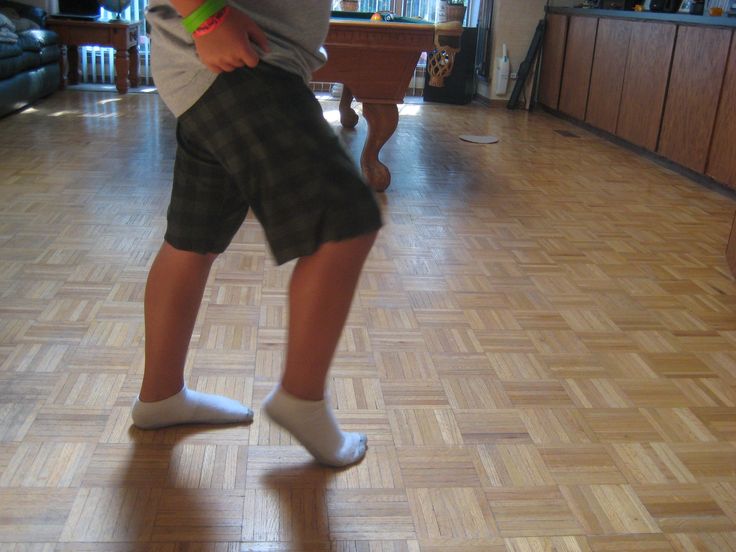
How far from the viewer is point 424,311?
198cm

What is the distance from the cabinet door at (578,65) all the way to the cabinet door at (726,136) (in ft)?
5.64

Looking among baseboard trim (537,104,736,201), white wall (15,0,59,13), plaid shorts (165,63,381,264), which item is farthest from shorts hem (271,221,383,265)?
white wall (15,0,59,13)

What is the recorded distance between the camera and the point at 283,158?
100 cm

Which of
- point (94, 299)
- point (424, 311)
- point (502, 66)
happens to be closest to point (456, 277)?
point (424, 311)

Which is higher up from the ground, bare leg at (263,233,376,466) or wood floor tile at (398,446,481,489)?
bare leg at (263,233,376,466)

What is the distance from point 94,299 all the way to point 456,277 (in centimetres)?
99

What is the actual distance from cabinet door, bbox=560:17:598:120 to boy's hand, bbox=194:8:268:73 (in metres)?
4.75

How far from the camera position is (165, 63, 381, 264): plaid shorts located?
1.00 meters

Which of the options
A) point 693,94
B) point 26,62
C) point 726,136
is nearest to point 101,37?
point 26,62

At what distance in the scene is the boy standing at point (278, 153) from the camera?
1.00 metres

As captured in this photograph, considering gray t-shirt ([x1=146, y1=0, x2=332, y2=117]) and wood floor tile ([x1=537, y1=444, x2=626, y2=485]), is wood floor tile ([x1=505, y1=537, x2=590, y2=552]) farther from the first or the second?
gray t-shirt ([x1=146, y1=0, x2=332, y2=117])

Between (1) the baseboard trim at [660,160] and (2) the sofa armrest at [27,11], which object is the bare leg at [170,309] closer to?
(1) the baseboard trim at [660,160]

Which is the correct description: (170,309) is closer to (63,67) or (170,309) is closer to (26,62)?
(26,62)

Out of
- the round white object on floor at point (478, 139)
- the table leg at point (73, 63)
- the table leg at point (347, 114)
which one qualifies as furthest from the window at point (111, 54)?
the round white object on floor at point (478, 139)
